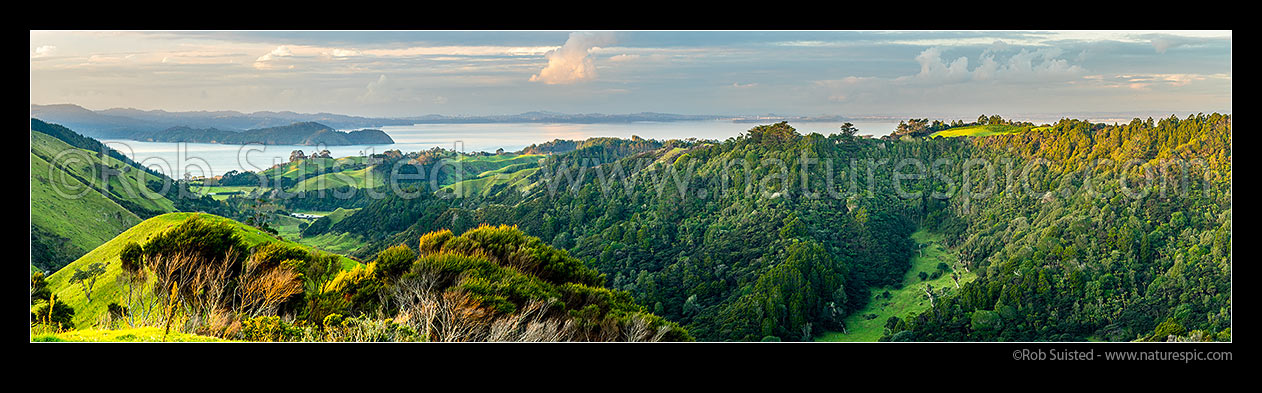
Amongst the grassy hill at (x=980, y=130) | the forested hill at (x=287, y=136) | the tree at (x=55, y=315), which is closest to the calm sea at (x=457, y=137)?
the forested hill at (x=287, y=136)

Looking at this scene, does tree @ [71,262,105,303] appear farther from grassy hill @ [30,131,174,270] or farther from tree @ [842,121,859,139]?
tree @ [842,121,859,139]

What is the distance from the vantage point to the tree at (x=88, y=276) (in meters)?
24.2

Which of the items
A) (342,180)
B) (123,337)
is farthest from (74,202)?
(123,337)

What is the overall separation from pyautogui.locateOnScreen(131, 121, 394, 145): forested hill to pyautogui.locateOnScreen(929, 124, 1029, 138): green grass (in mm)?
40818

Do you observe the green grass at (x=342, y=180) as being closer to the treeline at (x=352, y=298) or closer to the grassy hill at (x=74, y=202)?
the grassy hill at (x=74, y=202)

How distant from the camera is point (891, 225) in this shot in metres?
48.8

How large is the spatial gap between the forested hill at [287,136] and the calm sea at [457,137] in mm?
440

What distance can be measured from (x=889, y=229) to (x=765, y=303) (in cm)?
1568

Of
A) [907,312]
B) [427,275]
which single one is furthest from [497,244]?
[907,312]

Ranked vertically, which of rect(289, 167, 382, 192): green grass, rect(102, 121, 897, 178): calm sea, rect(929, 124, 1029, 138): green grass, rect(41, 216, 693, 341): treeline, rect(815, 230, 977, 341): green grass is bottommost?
rect(815, 230, 977, 341): green grass

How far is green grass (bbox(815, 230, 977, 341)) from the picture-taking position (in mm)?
38125

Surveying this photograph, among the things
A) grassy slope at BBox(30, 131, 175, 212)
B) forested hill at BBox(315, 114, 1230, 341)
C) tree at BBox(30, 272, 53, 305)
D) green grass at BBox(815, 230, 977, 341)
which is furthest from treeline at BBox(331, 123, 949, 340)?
tree at BBox(30, 272, 53, 305)
